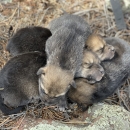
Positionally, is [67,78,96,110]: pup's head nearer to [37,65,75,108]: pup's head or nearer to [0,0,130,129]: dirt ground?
[37,65,75,108]: pup's head

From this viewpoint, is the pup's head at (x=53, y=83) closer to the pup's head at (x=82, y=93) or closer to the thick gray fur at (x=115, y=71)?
the pup's head at (x=82, y=93)

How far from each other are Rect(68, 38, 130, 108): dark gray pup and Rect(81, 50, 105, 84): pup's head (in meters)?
0.09

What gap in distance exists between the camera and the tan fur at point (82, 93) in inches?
168

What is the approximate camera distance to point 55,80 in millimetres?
3754

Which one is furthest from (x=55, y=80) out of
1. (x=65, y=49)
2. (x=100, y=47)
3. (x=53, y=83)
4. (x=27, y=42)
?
(x=100, y=47)

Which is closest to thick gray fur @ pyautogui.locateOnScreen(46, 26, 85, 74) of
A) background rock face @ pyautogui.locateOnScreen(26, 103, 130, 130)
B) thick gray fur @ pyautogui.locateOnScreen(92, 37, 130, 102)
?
thick gray fur @ pyautogui.locateOnScreen(92, 37, 130, 102)

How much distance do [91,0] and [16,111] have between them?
2.94 metres

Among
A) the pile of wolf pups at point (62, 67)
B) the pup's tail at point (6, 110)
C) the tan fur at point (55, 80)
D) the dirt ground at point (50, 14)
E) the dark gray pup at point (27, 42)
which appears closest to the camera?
the tan fur at point (55, 80)

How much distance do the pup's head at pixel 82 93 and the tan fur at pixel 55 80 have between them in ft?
1.24

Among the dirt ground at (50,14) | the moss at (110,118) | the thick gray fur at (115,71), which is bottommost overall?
the moss at (110,118)

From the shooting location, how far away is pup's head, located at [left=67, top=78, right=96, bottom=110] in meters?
4.28

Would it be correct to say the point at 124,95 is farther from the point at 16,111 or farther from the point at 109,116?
the point at 16,111

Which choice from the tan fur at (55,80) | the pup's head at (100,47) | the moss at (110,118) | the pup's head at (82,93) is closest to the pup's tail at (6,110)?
the tan fur at (55,80)

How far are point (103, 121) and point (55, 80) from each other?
850 millimetres
